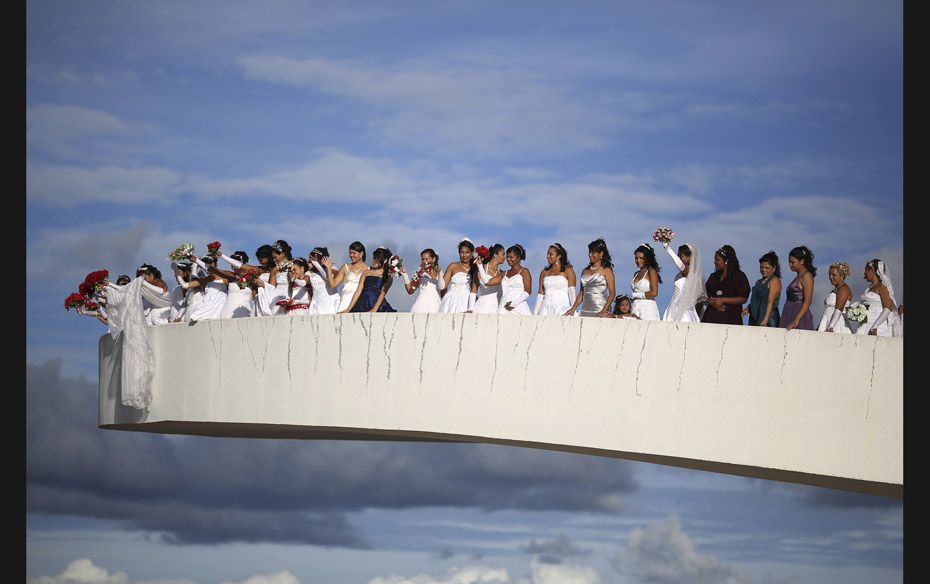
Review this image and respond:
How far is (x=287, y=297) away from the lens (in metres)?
21.9

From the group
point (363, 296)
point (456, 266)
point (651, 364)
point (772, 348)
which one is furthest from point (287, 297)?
point (772, 348)

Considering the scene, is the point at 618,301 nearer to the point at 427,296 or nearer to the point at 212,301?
the point at 427,296

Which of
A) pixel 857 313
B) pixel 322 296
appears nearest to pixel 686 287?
pixel 857 313

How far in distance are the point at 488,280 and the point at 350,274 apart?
7.51ft

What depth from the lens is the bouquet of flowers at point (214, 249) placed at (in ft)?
72.8

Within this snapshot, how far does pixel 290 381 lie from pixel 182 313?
3.89 meters

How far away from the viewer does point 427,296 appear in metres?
20.6

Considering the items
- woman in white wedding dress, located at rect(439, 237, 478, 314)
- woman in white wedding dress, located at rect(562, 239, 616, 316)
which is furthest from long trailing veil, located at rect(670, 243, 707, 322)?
woman in white wedding dress, located at rect(439, 237, 478, 314)

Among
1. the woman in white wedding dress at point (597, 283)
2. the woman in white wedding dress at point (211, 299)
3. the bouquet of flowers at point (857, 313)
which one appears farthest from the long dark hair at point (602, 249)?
the woman in white wedding dress at point (211, 299)

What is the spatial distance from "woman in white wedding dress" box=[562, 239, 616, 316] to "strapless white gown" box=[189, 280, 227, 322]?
6.14m

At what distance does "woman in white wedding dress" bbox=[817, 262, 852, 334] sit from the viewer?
735 inches

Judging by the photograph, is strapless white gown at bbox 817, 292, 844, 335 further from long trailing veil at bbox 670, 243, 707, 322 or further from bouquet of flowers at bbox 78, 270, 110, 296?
bouquet of flowers at bbox 78, 270, 110, 296

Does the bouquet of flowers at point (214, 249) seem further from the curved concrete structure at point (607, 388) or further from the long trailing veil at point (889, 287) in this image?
the long trailing veil at point (889, 287)

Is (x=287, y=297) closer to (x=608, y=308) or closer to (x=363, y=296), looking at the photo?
(x=363, y=296)
